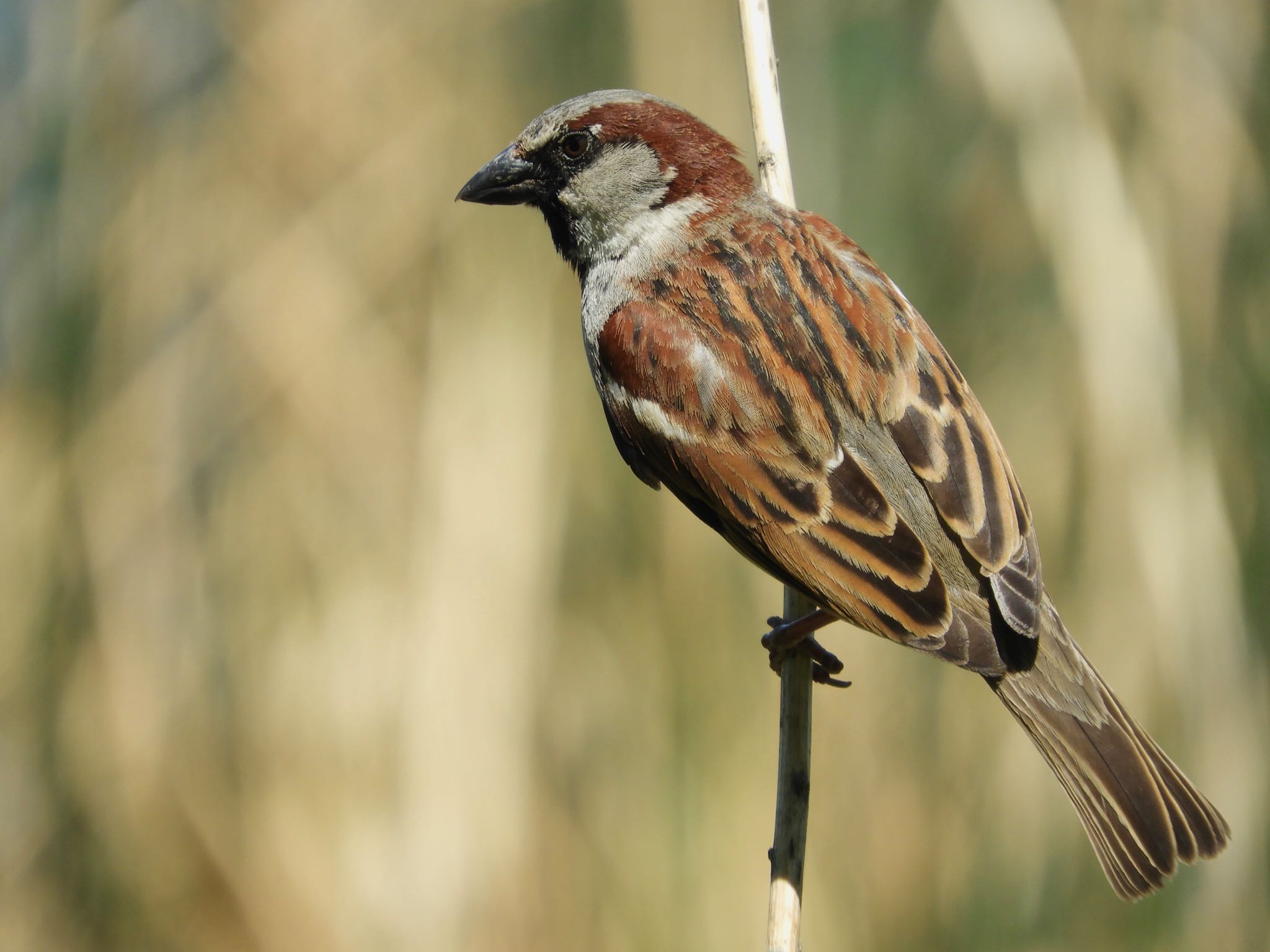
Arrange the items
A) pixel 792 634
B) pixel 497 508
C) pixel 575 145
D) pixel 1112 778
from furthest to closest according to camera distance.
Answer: pixel 497 508
pixel 575 145
pixel 792 634
pixel 1112 778

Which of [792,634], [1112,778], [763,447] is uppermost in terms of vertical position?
[763,447]

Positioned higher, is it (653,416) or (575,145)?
(575,145)

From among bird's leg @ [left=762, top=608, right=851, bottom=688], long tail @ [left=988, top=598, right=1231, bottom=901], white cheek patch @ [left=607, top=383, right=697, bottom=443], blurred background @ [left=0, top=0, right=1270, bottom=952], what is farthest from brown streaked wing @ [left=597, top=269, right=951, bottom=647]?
blurred background @ [left=0, top=0, right=1270, bottom=952]

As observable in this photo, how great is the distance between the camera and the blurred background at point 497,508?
Result: 3018mm

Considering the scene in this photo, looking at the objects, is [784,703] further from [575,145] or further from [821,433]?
[575,145]

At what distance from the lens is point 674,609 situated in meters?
3.16

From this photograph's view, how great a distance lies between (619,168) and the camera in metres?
2.50

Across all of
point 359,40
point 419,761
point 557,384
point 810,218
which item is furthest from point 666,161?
point 419,761

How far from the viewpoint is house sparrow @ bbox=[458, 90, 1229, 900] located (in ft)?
6.66

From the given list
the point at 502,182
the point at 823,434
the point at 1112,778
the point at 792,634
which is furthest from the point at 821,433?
the point at 502,182

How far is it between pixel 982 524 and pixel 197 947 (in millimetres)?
2164

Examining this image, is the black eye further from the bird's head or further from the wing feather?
the wing feather

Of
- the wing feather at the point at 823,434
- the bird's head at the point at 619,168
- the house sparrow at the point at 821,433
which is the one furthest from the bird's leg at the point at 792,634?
the bird's head at the point at 619,168

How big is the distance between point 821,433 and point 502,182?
86 cm
